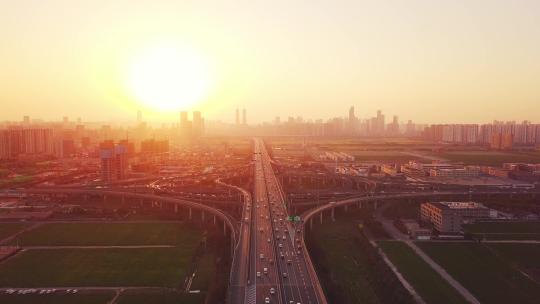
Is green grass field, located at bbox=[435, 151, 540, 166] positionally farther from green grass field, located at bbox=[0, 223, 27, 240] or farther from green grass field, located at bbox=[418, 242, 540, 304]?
green grass field, located at bbox=[0, 223, 27, 240]

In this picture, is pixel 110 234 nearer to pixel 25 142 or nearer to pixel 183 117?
pixel 25 142

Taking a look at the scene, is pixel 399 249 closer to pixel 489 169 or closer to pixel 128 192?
pixel 128 192

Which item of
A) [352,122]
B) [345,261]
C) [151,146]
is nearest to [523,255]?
[345,261]

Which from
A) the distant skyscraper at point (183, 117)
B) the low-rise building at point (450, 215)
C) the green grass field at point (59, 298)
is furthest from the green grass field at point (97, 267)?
the distant skyscraper at point (183, 117)

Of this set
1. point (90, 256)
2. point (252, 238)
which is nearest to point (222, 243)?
point (252, 238)

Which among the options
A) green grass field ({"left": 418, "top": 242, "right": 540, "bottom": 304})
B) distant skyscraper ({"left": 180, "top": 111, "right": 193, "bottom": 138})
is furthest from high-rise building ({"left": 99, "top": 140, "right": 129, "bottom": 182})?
distant skyscraper ({"left": 180, "top": 111, "right": 193, "bottom": 138})

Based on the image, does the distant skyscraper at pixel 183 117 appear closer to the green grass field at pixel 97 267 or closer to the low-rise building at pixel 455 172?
the low-rise building at pixel 455 172
